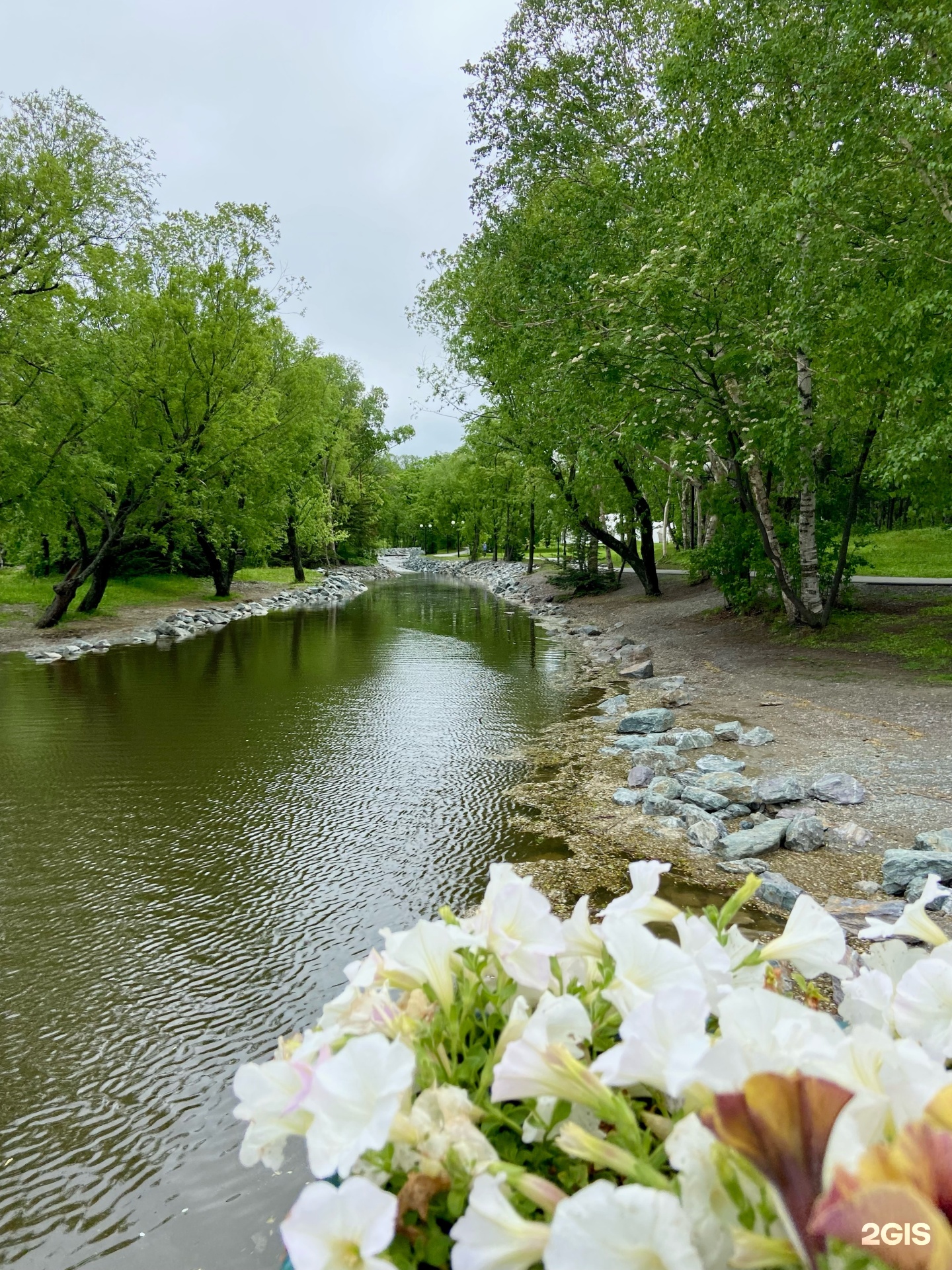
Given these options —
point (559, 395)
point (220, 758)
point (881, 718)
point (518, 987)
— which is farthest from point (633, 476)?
point (518, 987)

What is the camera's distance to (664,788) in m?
6.67

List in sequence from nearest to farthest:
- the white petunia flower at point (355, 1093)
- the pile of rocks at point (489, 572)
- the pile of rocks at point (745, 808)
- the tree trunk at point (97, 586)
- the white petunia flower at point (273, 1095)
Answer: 1. the white petunia flower at point (355, 1093)
2. the white petunia flower at point (273, 1095)
3. the pile of rocks at point (745, 808)
4. the tree trunk at point (97, 586)
5. the pile of rocks at point (489, 572)

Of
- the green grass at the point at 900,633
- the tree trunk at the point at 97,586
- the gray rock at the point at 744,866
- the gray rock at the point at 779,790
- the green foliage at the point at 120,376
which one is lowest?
the gray rock at the point at 744,866

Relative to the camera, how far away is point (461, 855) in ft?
18.7

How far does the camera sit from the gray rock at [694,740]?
26.4ft

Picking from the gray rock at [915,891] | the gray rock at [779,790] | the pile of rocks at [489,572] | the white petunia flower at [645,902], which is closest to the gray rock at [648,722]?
the gray rock at [779,790]

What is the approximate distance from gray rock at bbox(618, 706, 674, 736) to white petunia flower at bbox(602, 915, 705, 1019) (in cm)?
811

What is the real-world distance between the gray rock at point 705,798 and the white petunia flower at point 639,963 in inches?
217

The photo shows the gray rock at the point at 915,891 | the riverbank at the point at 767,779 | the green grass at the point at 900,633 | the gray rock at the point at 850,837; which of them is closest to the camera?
the gray rock at the point at 915,891

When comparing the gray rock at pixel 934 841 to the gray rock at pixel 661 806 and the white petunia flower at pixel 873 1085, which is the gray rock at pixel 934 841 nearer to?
the gray rock at pixel 661 806

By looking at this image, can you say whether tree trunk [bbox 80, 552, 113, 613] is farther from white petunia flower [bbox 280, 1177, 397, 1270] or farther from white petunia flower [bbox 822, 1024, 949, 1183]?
white petunia flower [bbox 822, 1024, 949, 1183]

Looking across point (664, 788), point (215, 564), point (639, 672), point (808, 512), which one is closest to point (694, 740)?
point (664, 788)

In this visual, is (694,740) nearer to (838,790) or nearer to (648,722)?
(648,722)

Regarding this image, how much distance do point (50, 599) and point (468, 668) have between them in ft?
52.1
